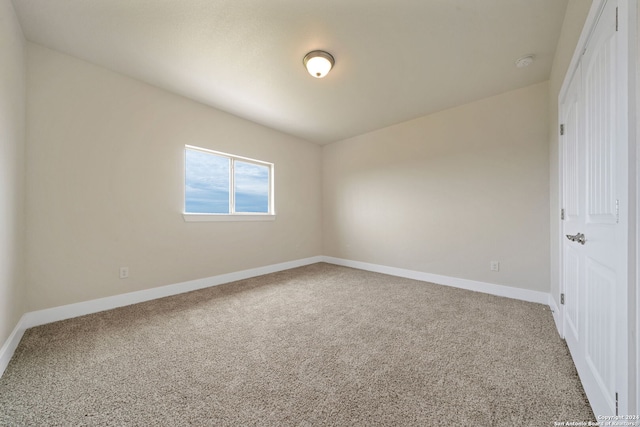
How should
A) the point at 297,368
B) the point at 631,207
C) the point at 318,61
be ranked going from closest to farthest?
the point at 631,207, the point at 297,368, the point at 318,61

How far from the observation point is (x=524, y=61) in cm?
230

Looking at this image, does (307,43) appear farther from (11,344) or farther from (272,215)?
(11,344)

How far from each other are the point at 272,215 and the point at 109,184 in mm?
2167

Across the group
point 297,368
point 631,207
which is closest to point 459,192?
point 631,207

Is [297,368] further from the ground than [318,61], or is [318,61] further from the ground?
[318,61]

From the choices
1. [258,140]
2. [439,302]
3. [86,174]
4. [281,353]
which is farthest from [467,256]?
[86,174]

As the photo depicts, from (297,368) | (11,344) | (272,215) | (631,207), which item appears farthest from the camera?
(272,215)

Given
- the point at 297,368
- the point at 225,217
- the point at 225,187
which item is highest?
the point at 225,187

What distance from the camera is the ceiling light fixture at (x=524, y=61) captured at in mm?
2257

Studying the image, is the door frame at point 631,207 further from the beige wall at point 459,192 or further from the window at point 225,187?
the window at point 225,187

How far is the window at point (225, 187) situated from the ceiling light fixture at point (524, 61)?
3.42 metres

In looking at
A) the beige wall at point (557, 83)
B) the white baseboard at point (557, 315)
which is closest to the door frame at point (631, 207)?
the beige wall at point (557, 83)

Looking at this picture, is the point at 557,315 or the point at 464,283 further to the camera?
the point at 464,283

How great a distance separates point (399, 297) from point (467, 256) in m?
1.17
